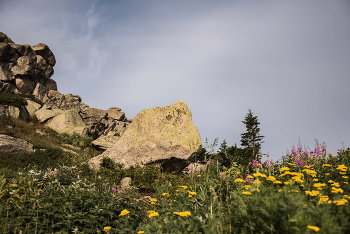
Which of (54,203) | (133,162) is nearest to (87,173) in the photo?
(133,162)

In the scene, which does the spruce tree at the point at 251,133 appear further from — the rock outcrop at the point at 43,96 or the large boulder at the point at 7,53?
the large boulder at the point at 7,53

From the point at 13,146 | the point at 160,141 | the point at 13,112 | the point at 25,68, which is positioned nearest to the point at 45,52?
the point at 25,68

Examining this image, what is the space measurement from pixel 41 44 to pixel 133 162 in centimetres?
4477

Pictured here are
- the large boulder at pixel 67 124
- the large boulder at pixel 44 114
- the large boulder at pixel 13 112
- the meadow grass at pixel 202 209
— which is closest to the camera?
the meadow grass at pixel 202 209

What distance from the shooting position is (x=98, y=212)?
353 cm

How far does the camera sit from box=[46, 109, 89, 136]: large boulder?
A: 69.7 ft

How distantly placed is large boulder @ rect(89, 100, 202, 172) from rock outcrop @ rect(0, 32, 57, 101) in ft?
95.8

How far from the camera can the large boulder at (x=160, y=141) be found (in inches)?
357

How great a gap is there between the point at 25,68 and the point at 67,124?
866 inches

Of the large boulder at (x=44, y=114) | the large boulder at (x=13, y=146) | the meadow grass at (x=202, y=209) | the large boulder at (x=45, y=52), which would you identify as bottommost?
the meadow grass at (x=202, y=209)

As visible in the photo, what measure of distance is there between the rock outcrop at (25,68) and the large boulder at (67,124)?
1313 centimetres

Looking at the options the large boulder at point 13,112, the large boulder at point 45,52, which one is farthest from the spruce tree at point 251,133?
the large boulder at point 45,52

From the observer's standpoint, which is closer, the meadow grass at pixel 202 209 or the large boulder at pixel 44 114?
the meadow grass at pixel 202 209

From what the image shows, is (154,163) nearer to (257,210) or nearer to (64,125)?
(257,210)
